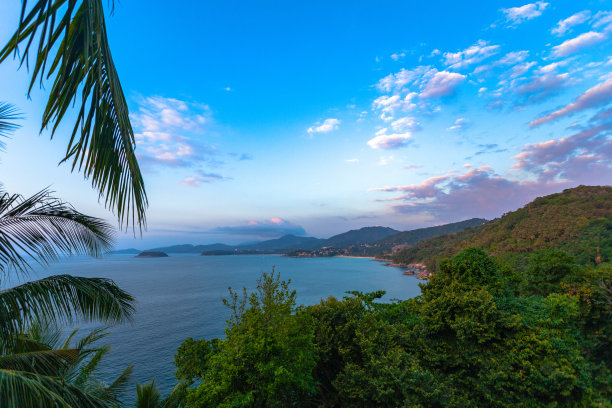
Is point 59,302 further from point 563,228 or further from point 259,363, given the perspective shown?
point 563,228

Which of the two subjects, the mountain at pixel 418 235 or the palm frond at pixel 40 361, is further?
the mountain at pixel 418 235

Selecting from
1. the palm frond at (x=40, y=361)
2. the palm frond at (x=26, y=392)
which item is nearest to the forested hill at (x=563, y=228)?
the palm frond at (x=40, y=361)

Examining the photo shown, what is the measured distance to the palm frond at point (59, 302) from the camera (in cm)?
309

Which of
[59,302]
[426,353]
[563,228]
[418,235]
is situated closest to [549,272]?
[426,353]

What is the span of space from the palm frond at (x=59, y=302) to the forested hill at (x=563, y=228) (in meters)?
34.6

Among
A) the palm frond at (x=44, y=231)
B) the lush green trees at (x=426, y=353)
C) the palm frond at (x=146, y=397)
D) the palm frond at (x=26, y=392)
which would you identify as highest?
the palm frond at (x=44, y=231)

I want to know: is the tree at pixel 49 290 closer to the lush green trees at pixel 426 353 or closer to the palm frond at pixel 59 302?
the palm frond at pixel 59 302

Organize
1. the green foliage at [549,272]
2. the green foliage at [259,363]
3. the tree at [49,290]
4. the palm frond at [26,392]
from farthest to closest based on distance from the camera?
1. the green foliage at [549,272]
2. the green foliage at [259,363]
3. the tree at [49,290]
4. the palm frond at [26,392]

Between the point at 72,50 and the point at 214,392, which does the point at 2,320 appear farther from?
the point at 214,392

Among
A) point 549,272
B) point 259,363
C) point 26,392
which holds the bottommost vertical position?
point 259,363

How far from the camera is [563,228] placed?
155 feet

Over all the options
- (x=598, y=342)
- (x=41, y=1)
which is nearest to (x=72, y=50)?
(x=41, y=1)

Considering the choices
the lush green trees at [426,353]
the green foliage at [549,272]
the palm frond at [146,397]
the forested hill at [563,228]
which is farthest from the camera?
the forested hill at [563,228]

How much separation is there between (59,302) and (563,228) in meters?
66.1
